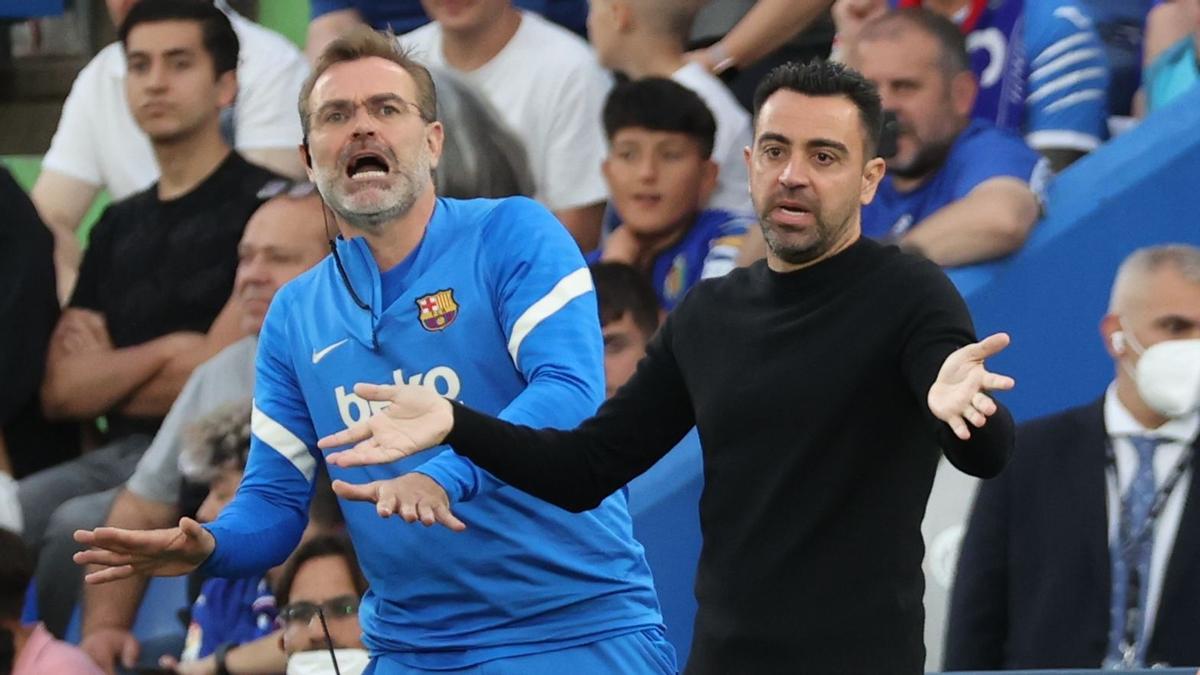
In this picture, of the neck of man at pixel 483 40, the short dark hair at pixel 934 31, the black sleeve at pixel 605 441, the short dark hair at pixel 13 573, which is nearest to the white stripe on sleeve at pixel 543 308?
the black sleeve at pixel 605 441

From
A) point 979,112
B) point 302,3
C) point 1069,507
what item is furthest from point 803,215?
point 302,3

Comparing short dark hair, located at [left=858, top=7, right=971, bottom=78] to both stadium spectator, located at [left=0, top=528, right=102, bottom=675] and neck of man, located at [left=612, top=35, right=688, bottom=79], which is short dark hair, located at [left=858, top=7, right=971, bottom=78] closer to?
neck of man, located at [left=612, top=35, right=688, bottom=79]

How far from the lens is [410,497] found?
3.32 meters

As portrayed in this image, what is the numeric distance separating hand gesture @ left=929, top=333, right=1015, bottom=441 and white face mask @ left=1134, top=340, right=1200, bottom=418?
6.73 feet

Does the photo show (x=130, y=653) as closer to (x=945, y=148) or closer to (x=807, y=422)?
(x=945, y=148)

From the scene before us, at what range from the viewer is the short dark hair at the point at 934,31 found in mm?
5699

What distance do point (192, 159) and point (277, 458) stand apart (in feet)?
9.66

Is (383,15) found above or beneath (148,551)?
above

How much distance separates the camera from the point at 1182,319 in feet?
16.6

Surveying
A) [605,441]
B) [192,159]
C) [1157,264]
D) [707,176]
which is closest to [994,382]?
[605,441]

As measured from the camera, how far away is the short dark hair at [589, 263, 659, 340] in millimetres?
5906

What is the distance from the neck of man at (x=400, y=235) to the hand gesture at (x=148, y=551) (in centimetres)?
59

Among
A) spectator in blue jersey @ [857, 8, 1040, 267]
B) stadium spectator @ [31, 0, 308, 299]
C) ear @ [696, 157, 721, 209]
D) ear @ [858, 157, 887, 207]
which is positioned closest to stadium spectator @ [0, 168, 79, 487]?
stadium spectator @ [31, 0, 308, 299]

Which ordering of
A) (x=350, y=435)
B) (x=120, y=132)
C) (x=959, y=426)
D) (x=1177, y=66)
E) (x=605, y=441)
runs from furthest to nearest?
1. (x=120, y=132)
2. (x=1177, y=66)
3. (x=605, y=441)
4. (x=350, y=435)
5. (x=959, y=426)
